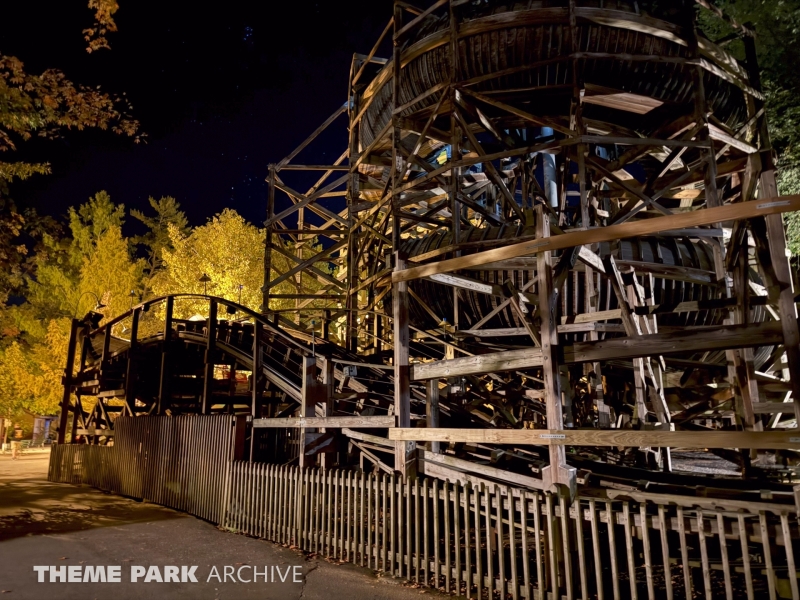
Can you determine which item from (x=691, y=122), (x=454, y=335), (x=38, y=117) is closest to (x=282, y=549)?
(x=454, y=335)

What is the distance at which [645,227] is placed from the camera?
16.4 feet

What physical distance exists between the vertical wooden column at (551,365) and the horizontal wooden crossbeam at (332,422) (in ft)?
7.71

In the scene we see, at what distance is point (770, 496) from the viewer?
14.8ft

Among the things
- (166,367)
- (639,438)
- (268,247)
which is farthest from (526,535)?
(268,247)

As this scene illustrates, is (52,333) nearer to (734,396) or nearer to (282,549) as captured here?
(282,549)

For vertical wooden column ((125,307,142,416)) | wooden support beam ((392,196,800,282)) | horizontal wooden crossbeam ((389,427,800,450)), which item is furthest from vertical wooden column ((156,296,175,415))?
horizontal wooden crossbeam ((389,427,800,450))

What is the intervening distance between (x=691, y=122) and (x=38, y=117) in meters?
13.8

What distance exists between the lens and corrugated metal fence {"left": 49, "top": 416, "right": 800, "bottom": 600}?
13.4 feet

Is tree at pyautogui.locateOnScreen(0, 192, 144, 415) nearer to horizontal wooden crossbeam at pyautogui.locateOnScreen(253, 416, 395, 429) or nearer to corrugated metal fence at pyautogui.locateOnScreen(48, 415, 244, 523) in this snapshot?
corrugated metal fence at pyautogui.locateOnScreen(48, 415, 244, 523)

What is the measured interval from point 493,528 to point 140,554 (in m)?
4.50

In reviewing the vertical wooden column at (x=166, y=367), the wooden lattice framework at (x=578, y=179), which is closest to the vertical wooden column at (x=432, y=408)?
the wooden lattice framework at (x=578, y=179)

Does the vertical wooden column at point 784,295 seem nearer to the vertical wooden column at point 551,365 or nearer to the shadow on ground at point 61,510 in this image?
the vertical wooden column at point 551,365

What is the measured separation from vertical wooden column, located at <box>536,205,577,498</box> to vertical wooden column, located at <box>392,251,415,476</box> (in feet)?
6.27

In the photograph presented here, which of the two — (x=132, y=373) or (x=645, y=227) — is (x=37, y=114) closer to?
(x=132, y=373)
